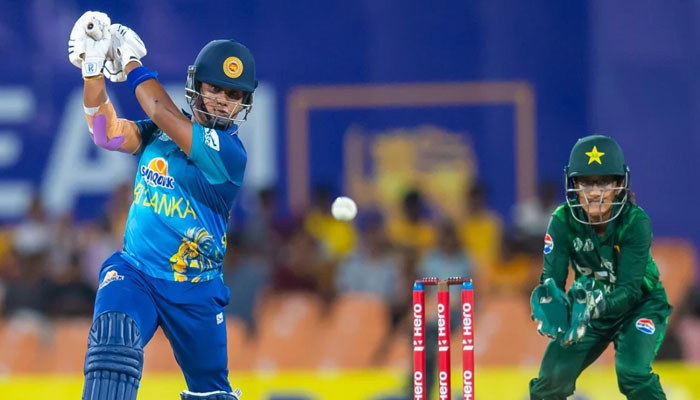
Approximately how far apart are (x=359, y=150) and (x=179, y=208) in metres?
7.28

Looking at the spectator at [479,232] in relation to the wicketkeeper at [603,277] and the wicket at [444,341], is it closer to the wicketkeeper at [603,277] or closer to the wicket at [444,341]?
the wicketkeeper at [603,277]

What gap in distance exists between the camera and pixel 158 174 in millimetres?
5645

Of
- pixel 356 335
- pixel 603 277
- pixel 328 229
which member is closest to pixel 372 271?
pixel 356 335

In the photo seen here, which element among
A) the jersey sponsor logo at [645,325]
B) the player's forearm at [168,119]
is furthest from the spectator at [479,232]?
the player's forearm at [168,119]

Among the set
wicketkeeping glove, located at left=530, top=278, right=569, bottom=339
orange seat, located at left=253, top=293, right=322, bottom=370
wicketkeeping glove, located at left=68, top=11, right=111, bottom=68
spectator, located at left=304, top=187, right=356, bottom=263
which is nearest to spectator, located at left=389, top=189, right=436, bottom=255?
Result: spectator, located at left=304, top=187, right=356, bottom=263

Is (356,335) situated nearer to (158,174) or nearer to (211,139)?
(158,174)

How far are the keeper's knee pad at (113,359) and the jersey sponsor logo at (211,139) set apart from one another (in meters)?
0.83

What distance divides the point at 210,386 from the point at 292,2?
301 inches

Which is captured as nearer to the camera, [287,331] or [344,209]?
[344,209]

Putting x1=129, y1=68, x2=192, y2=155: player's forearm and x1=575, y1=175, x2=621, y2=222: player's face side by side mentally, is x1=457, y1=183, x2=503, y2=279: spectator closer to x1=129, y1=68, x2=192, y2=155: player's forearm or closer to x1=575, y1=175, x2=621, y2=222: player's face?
x1=575, y1=175, x2=621, y2=222: player's face

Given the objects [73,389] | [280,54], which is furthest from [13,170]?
[73,389]

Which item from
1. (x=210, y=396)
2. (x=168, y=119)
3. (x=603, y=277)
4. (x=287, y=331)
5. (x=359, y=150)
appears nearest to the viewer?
(x=168, y=119)

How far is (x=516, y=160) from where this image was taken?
12562 millimetres

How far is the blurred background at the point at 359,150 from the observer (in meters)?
10.4
